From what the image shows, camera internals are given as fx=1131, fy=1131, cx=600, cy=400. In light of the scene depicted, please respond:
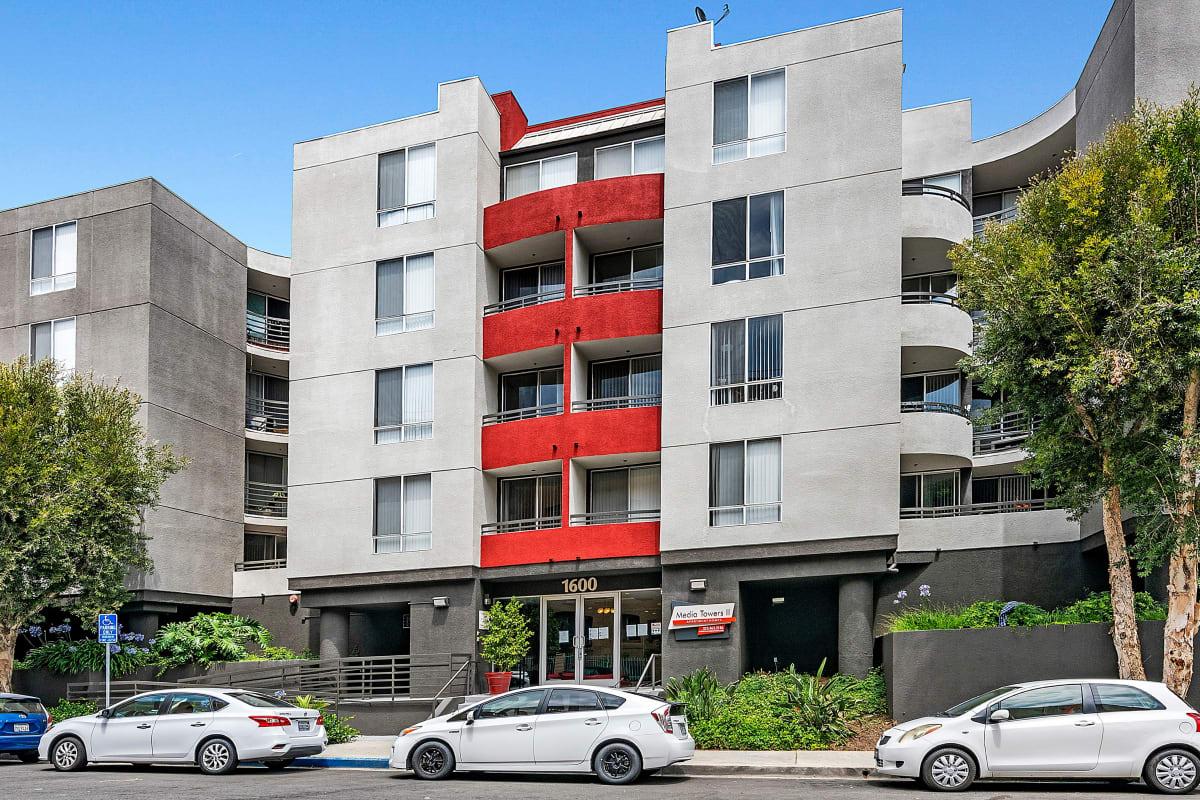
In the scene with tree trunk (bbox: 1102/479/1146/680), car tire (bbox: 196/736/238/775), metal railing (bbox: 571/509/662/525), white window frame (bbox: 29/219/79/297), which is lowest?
car tire (bbox: 196/736/238/775)

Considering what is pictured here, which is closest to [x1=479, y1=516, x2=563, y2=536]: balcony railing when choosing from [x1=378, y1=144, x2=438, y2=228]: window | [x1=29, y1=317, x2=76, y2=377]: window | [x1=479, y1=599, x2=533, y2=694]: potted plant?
[x1=479, y1=599, x2=533, y2=694]: potted plant

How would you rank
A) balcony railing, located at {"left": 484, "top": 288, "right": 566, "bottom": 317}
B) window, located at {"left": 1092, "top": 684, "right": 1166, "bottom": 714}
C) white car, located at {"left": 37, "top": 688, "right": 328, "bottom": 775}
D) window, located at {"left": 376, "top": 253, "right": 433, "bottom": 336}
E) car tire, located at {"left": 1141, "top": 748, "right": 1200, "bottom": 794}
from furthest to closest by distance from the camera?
window, located at {"left": 376, "top": 253, "right": 433, "bottom": 336} → balcony railing, located at {"left": 484, "top": 288, "right": 566, "bottom": 317} → white car, located at {"left": 37, "top": 688, "right": 328, "bottom": 775} → window, located at {"left": 1092, "top": 684, "right": 1166, "bottom": 714} → car tire, located at {"left": 1141, "top": 748, "right": 1200, "bottom": 794}

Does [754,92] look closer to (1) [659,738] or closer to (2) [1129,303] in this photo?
(2) [1129,303]

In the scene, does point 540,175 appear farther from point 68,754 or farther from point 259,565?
point 68,754

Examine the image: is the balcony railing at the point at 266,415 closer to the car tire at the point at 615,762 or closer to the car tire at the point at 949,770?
the car tire at the point at 615,762

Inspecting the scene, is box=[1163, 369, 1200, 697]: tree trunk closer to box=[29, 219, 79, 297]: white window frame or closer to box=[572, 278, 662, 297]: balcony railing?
box=[572, 278, 662, 297]: balcony railing

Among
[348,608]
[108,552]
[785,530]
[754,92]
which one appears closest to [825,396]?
[785,530]

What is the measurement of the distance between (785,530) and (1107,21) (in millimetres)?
12868

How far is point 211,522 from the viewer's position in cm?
3200

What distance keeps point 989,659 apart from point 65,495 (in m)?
20.8

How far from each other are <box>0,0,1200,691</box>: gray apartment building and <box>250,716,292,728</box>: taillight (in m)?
8.37

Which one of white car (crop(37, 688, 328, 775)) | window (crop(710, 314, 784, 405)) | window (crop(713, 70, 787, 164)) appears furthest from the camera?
window (crop(713, 70, 787, 164))

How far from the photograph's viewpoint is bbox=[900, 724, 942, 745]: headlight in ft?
50.5

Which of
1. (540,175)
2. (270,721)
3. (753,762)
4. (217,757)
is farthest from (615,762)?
(540,175)
